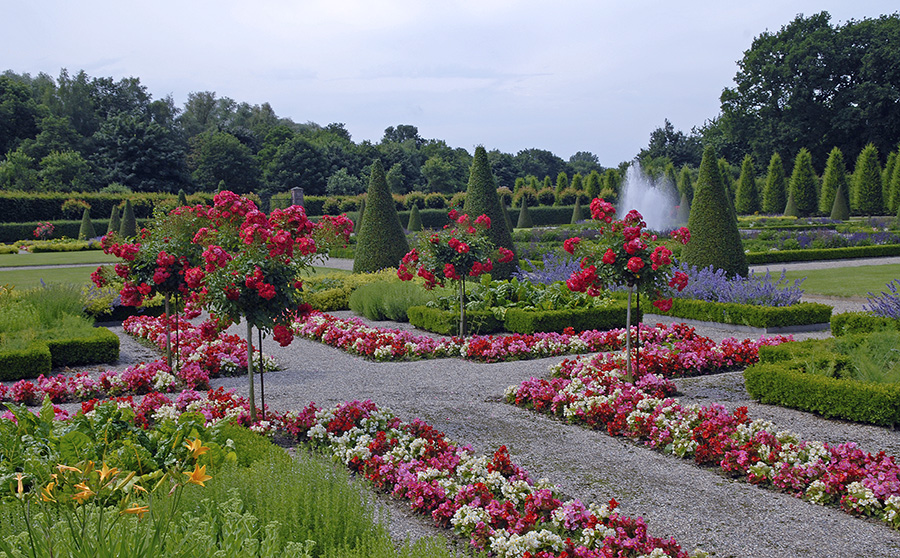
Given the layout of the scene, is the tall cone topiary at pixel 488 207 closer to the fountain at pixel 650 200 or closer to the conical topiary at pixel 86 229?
the fountain at pixel 650 200

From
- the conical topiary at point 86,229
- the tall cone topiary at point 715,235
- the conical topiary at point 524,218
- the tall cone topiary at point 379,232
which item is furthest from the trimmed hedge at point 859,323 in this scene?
the conical topiary at point 86,229

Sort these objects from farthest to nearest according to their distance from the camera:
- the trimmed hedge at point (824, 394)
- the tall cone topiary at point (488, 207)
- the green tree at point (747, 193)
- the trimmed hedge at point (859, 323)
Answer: the green tree at point (747, 193) < the tall cone topiary at point (488, 207) < the trimmed hedge at point (859, 323) < the trimmed hedge at point (824, 394)

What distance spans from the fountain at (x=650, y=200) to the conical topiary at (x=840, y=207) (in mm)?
7462

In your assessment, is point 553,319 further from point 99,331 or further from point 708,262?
point 99,331

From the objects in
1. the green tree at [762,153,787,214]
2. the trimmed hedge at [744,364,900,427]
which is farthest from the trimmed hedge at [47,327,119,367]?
the green tree at [762,153,787,214]

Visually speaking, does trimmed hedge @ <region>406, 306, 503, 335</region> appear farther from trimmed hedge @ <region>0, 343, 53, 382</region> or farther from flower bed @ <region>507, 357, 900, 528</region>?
trimmed hedge @ <region>0, 343, 53, 382</region>

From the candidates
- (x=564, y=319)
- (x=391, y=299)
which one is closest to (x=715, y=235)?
(x=564, y=319)

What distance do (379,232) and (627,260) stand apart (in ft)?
30.1

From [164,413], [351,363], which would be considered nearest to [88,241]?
[351,363]

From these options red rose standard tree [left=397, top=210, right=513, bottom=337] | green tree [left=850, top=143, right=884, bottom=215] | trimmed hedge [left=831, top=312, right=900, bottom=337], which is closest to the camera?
trimmed hedge [left=831, top=312, right=900, bottom=337]

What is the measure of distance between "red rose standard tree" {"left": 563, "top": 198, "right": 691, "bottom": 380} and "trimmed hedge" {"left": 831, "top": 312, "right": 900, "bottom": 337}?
2759 millimetres

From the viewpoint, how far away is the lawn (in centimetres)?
1327

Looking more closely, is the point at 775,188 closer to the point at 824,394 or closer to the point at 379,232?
the point at 379,232

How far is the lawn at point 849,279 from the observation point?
43.5 feet
